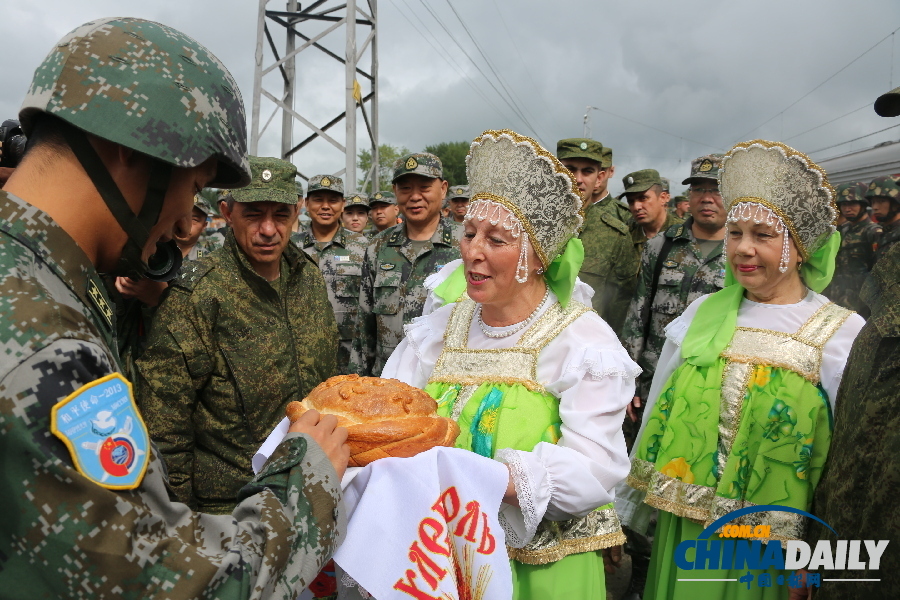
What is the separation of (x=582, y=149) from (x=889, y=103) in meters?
4.23

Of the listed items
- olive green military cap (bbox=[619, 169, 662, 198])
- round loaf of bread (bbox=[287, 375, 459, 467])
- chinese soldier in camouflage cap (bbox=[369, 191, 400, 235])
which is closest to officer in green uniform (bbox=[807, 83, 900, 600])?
round loaf of bread (bbox=[287, 375, 459, 467])

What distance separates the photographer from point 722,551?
9.88ft

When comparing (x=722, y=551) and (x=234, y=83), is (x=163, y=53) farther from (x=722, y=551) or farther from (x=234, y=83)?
(x=722, y=551)

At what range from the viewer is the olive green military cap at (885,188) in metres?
9.33

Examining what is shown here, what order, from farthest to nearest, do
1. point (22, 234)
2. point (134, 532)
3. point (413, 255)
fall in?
1. point (413, 255)
2. point (22, 234)
3. point (134, 532)

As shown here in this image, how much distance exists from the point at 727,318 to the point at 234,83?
2791mm

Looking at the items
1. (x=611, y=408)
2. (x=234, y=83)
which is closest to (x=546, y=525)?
(x=611, y=408)

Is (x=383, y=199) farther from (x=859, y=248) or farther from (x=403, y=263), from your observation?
(x=859, y=248)

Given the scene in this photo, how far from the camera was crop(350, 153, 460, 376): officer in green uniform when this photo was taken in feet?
18.1

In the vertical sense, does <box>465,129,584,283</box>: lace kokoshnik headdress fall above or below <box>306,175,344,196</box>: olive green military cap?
below

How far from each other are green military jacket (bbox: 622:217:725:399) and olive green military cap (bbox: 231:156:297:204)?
3.24 meters

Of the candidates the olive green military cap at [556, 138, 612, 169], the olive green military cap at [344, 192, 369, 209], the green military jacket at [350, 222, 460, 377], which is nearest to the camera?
the green military jacket at [350, 222, 460, 377]

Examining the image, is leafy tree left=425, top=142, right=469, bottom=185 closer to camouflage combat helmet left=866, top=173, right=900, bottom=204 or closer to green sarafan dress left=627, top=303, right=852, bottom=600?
camouflage combat helmet left=866, top=173, right=900, bottom=204

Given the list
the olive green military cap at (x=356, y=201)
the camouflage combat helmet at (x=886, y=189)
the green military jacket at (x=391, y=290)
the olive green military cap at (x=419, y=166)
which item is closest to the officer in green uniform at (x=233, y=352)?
the green military jacket at (x=391, y=290)
